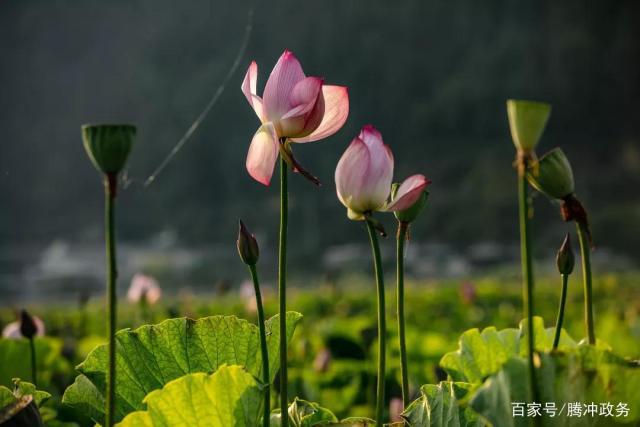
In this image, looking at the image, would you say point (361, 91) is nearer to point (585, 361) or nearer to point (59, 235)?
point (59, 235)

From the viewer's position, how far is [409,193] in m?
0.59

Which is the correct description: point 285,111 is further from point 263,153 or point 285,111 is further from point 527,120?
point 527,120

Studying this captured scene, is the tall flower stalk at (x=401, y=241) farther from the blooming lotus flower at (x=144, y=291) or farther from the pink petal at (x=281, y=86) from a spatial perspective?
the blooming lotus flower at (x=144, y=291)

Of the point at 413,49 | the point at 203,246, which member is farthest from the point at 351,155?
the point at 413,49

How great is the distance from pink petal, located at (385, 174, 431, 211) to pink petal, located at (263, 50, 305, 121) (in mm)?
107

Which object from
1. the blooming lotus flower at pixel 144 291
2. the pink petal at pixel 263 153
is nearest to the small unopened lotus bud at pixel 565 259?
the pink petal at pixel 263 153

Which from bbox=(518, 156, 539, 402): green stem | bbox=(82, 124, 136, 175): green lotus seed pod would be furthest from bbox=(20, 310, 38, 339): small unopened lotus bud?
bbox=(518, 156, 539, 402): green stem

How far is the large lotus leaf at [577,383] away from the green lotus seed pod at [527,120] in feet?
0.43

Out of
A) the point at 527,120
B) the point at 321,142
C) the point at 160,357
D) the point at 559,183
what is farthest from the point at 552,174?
the point at 321,142

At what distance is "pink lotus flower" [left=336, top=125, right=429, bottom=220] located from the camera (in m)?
0.59

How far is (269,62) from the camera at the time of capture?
46.2 meters

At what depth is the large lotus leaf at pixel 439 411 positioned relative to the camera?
1.94 ft

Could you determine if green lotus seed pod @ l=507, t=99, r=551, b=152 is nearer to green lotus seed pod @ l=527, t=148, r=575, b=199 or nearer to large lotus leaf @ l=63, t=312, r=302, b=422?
green lotus seed pod @ l=527, t=148, r=575, b=199

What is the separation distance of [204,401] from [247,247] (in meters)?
0.14
